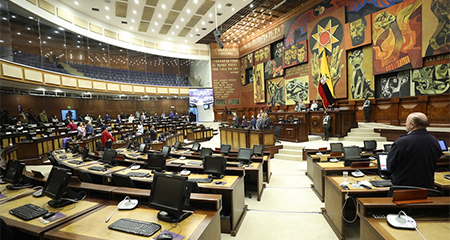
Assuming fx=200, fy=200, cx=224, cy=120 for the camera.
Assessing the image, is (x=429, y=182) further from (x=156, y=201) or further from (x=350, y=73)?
(x=350, y=73)

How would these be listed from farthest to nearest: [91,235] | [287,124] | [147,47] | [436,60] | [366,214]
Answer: [147,47], [287,124], [436,60], [366,214], [91,235]

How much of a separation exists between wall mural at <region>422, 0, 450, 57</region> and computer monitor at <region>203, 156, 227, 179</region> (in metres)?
9.64

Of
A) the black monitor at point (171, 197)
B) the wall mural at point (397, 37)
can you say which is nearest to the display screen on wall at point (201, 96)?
the wall mural at point (397, 37)

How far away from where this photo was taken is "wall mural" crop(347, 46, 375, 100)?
9.88m

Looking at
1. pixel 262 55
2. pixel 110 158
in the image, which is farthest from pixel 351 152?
pixel 262 55

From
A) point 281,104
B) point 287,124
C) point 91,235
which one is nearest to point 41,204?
point 91,235

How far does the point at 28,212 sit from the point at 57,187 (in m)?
0.34

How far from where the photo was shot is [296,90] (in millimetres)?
13656

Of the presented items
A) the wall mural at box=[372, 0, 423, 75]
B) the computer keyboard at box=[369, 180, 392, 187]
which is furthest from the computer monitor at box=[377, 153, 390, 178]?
the wall mural at box=[372, 0, 423, 75]

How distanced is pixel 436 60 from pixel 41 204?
12215 mm

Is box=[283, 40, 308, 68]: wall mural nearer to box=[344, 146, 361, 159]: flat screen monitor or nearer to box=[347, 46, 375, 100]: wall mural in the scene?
box=[347, 46, 375, 100]: wall mural

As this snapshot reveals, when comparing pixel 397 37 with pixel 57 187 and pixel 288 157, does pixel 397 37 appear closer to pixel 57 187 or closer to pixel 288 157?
pixel 288 157

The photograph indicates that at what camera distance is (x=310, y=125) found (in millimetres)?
9688

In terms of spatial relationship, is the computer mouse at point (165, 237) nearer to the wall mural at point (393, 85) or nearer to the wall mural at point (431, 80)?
the wall mural at point (431, 80)
